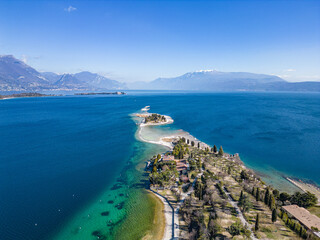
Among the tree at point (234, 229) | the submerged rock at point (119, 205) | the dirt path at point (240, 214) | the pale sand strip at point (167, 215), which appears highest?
the tree at point (234, 229)

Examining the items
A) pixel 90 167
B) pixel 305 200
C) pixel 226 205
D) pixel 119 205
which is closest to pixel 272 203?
pixel 305 200

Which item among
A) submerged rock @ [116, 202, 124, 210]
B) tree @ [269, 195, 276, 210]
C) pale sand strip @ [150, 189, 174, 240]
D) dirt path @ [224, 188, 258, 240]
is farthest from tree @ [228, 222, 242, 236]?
submerged rock @ [116, 202, 124, 210]

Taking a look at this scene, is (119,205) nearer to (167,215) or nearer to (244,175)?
(167,215)

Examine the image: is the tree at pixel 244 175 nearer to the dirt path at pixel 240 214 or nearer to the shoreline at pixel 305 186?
the dirt path at pixel 240 214

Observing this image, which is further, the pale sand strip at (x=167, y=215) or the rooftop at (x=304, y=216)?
the rooftop at (x=304, y=216)

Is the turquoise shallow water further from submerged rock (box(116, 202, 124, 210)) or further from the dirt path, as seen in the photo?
the dirt path

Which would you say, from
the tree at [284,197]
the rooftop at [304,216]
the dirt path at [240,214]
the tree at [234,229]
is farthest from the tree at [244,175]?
the tree at [234,229]

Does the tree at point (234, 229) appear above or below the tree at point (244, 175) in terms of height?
below

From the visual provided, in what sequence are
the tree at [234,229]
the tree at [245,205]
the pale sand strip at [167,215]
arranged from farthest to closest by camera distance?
the tree at [245,205]
the pale sand strip at [167,215]
the tree at [234,229]

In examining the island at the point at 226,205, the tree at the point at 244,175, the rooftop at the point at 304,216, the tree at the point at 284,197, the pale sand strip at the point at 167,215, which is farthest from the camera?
the tree at the point at 244,175
